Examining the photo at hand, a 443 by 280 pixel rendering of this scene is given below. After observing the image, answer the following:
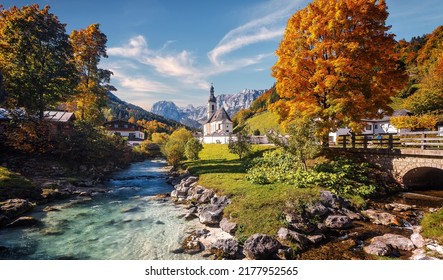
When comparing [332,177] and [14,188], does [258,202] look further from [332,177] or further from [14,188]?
[14,188]

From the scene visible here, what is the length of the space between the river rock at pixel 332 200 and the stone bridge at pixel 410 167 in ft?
22.1

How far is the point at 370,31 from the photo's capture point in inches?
663

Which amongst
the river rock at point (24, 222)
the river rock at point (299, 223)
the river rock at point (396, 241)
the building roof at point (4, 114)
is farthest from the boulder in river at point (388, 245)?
the building roof at point (4, 114)

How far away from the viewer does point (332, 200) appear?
13.4 m

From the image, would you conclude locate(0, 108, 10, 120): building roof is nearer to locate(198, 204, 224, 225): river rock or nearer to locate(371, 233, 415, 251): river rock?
locate(198, 204, 224, 225): river rock

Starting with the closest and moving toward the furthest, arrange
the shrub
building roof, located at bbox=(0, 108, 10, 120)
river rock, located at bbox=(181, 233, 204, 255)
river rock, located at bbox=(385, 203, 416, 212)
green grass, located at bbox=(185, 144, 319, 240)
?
river rock, located at bbox=(181, 233, 204, 255), green grass, located at bbox=(185, 144, 319, 240), river rock, located at bbox=(385, 203, 416, 212), building roof, located at bbox=(0, 108, 10, 120), the shrub

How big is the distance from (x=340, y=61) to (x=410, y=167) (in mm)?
9338

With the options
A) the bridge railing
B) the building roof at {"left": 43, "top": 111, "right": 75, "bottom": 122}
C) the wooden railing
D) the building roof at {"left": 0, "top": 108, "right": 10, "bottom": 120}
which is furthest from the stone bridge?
the building roof at {"left": 43, "top": 111, "right": 75, "bottom": 122}

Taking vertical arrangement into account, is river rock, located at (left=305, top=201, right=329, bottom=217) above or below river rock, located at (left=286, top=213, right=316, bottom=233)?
above

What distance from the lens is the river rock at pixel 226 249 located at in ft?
30.3

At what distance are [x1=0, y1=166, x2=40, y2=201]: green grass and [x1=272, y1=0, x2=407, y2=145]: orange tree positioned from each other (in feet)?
73.5

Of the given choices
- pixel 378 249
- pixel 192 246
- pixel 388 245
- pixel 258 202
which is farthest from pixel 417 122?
pixel 192 246

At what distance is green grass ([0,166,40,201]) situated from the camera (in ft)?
53.6
